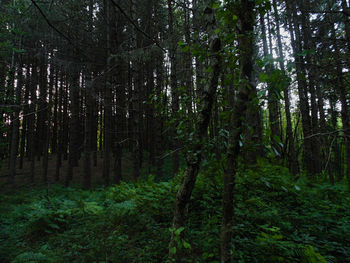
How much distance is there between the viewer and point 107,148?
11.4 meters

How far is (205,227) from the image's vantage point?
3.46m

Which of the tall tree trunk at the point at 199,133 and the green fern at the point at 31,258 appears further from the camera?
the green fern at the point at 31,258

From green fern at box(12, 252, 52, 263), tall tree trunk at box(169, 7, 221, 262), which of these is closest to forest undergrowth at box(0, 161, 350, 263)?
green fern at box(12, 252, 52, 263)

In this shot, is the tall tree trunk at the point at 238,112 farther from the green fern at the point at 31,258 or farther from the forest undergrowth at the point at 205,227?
the green fern at the point at 31,258

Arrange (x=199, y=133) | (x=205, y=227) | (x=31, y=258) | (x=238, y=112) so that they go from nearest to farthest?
(x=238, y=112) < (x=199, y=133) < (x=31, y=258) < (x=205, y=227)

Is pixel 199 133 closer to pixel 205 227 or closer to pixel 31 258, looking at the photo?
pixel 205 227

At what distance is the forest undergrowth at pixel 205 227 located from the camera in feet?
8.98

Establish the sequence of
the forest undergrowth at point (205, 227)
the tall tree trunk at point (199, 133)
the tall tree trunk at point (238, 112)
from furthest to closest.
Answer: the forest undergrowth at point (205, 227) < the tall tree trunk at point (199, 133) < the tall tree trunk at point (238, 112)

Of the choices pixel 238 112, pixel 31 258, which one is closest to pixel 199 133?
pixel 238 112

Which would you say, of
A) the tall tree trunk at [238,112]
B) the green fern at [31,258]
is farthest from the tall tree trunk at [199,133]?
the green fern at [31,258]

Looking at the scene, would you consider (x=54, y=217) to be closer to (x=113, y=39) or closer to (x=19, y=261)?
(x=19, y=261)

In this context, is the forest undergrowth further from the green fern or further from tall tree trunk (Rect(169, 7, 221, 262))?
tall tree trunk (Rect(169, 7, 221, 262))

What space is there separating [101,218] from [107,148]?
699cm

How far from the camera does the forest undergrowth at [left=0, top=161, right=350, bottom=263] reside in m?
2.74
